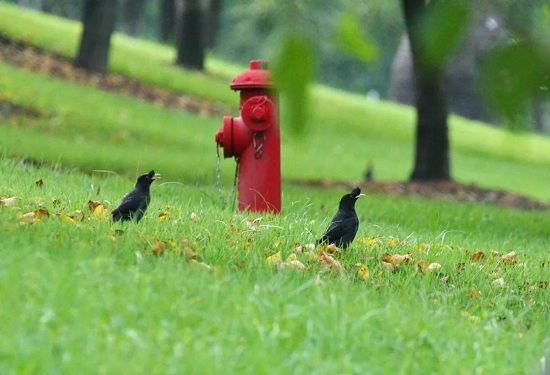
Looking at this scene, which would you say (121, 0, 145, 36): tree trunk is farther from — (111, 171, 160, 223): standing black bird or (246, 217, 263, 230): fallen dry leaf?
(111, 171, 160, 223): standing black bird

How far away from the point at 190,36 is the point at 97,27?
5849 mm

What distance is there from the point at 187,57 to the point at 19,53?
603 cm

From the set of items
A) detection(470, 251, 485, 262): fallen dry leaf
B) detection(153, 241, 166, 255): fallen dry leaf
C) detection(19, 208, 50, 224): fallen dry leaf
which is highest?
detection(19, 208, 50, 224): fallen dry leaf

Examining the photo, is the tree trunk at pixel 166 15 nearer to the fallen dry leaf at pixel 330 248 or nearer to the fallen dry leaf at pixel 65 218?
the fallen dry leaf at pixel 330 248

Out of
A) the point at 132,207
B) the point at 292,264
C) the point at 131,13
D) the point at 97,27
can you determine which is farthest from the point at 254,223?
the point at 131,13

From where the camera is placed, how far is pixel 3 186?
273 inches

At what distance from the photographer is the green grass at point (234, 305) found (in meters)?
3.53

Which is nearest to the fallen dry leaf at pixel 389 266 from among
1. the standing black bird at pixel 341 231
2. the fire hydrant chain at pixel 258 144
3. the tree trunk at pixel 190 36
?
the standing black bird at pixel 341 231

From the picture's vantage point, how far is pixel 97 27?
64.0 ft

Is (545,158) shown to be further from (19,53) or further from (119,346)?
(119,346)

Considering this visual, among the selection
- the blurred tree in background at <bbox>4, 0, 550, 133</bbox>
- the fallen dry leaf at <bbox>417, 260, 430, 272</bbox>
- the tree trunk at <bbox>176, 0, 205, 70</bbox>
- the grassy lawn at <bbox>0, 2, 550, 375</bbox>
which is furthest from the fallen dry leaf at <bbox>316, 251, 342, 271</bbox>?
the tree trunk at <bbox>176, 0, 205, 70</bbox>

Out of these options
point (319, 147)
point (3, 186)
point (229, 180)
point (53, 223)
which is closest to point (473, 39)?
point (53, 223)

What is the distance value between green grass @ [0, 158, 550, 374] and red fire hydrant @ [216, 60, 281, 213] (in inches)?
51.4

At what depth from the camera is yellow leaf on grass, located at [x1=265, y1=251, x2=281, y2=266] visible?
5262mm
